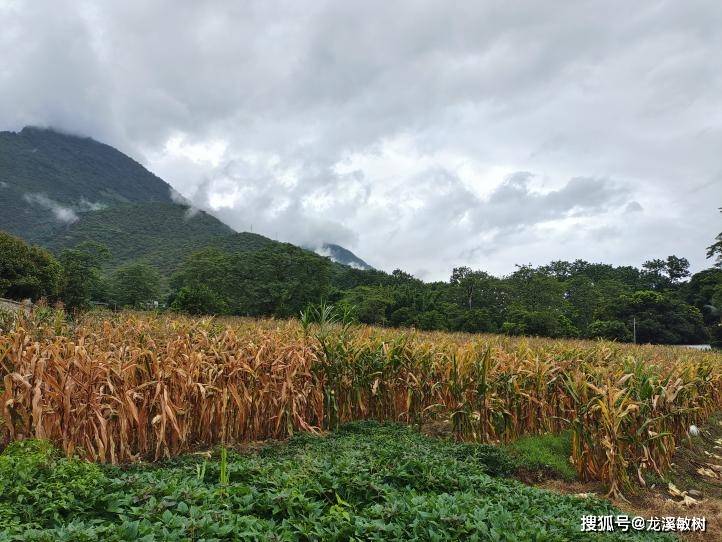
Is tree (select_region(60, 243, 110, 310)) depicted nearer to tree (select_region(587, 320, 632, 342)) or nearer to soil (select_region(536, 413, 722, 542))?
soil (select_region(536, 413, 722, 542))

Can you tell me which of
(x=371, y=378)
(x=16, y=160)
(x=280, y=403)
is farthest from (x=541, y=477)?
(x=16, y=160)

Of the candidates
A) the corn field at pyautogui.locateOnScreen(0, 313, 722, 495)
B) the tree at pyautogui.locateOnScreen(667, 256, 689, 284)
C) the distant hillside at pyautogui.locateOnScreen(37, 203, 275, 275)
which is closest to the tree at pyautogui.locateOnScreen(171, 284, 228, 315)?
the corn field at pyautogui.locateOnScreen(0, 313, 722, 495)

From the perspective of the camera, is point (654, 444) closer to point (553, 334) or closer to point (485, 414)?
point (485, 414)

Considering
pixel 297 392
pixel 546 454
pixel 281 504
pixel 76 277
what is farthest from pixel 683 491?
pixel 76 277

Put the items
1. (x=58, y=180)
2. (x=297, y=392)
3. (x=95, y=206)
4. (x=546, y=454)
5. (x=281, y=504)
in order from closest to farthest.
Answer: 1. (x=281, y=504)
2. (x=546, y=454)
3. (x=297, y=392)
4. (x=95, y=206)
5. (x=58, y=180)

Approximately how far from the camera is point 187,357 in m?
5.16

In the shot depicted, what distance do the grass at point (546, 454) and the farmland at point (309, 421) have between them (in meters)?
0.16

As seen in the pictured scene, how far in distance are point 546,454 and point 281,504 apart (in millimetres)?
3975

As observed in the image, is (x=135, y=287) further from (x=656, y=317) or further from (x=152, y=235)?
(x=656, y=317)

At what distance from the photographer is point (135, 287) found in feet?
113

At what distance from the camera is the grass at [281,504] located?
7.77ft

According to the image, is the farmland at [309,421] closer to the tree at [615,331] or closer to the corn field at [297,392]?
the corn field at [297,392]

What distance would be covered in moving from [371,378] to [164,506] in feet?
13.4

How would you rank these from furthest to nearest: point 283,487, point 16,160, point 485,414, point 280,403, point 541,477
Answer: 1. point 16,160
2. point 485,414
3. point 280,403
4. point 541,477
5. point 283,487
